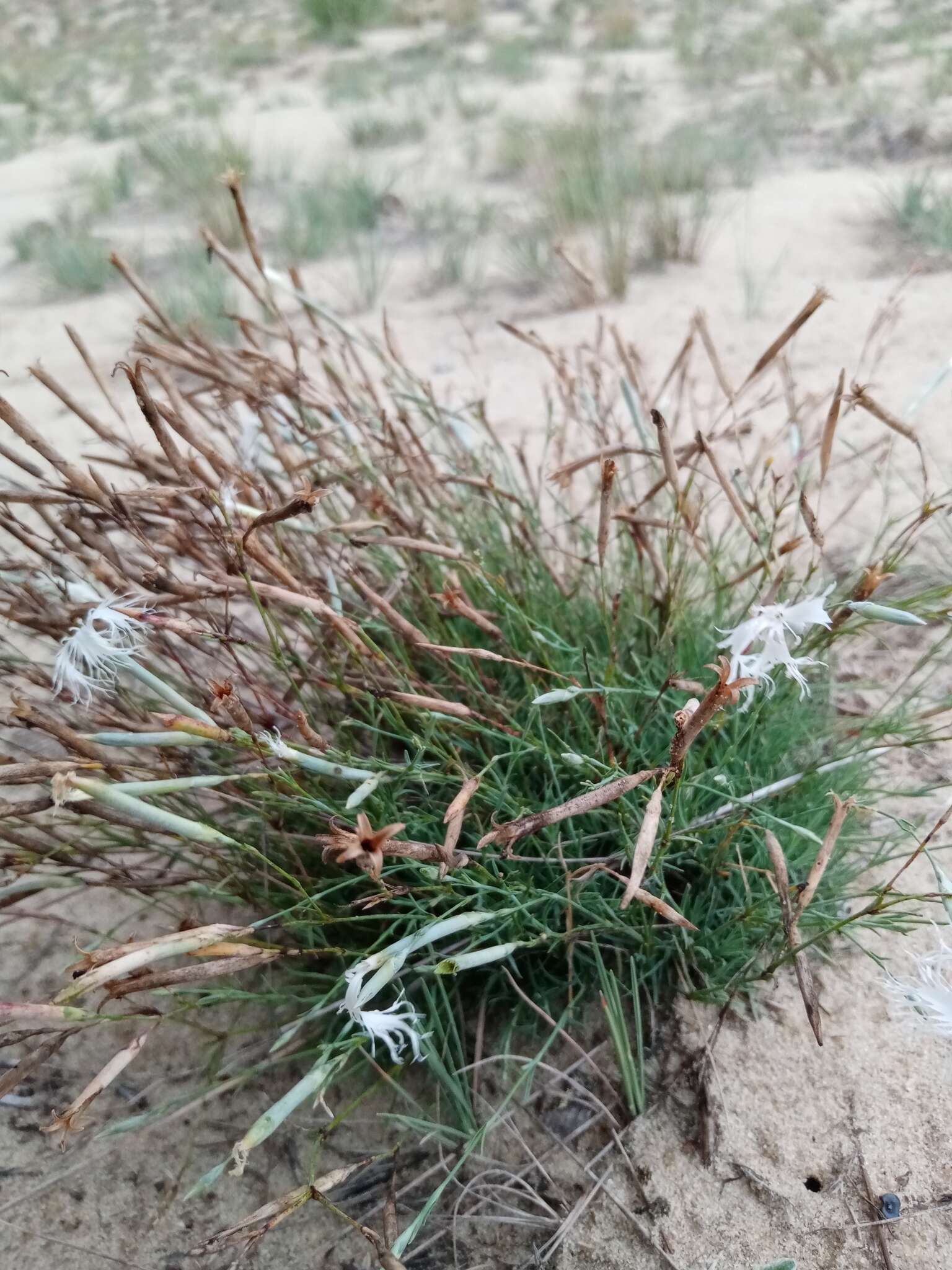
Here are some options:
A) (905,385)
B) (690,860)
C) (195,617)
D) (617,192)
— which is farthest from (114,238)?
(690,860)

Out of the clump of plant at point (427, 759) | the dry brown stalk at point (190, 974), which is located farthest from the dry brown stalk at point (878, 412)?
the dry brown stalk at point (190, 974)

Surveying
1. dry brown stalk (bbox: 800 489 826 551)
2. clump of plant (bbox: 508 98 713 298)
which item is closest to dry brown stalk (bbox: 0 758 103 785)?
dry brown stalk (bbox: 800 489 826 551)

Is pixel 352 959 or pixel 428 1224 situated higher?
pixel 352 959

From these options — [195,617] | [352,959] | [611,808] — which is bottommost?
[352,959]

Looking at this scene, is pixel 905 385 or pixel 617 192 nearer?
pixel 905 385

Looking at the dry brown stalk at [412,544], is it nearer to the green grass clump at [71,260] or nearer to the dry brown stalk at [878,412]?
the dry brown stalk at [878,412]

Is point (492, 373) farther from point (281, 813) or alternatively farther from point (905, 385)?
point (281, 813)

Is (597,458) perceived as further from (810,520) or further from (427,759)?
(427,759)

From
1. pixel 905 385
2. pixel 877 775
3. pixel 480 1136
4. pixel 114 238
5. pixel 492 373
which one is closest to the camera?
pixel 480 1136

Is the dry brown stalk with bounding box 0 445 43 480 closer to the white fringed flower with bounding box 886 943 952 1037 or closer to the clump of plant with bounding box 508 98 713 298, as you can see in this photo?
the white fringed flower with bounding box 886 943 952 1037
